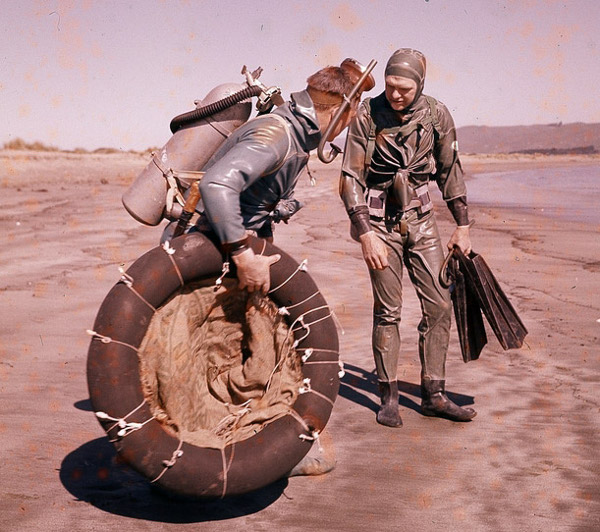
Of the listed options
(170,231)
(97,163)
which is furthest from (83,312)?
(97,163)

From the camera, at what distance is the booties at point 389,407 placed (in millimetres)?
4625

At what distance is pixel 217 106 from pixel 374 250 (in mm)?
1223

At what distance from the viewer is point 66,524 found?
339cm

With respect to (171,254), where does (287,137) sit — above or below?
above

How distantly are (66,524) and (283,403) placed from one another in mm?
1072

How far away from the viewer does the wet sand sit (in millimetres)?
3512

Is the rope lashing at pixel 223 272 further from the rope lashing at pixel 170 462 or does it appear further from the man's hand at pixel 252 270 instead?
the rope lashing at pixel 170 462

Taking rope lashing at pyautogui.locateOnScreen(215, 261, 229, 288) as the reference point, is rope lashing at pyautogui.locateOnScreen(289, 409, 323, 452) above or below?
below

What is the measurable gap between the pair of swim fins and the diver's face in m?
0.99

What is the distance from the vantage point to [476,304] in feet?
16.1

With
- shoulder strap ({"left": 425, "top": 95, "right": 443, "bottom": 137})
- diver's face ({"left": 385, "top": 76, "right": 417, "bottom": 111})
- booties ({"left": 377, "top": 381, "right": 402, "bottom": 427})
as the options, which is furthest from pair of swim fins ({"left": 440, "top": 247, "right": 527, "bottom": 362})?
diver's face ({"left": 385, "top": 76, "right": 417, "bottom": 111})

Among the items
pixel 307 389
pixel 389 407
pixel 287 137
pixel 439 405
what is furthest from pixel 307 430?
pixel 439 405

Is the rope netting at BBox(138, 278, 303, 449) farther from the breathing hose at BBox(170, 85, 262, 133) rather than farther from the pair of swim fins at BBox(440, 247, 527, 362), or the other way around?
the pair of swim fins at BBox(440, 247, 527, 362)

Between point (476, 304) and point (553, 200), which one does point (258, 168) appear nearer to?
point (476, 304)
